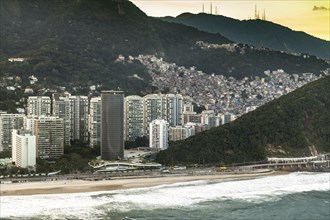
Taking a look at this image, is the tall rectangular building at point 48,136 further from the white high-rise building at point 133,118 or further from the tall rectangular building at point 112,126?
the white high-rise building at point 133,118

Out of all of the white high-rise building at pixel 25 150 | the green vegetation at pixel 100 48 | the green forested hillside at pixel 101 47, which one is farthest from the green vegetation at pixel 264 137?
the green forested hillside at pixel 101 47

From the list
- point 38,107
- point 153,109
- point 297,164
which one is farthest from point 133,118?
point 297,164

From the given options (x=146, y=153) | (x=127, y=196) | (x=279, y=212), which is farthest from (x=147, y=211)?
(x=146, y=153)

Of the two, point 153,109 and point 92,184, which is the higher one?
point 153,109

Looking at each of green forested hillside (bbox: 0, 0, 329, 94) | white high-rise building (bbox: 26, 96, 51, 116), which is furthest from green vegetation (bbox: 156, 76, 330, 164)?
green forested hillside (bbox: 0, 0, 329, 94)

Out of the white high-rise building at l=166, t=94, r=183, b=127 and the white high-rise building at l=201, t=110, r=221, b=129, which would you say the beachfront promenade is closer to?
the white high-rise building at l=201, t=110, r=221, b=129

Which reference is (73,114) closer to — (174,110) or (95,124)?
(95,124)
